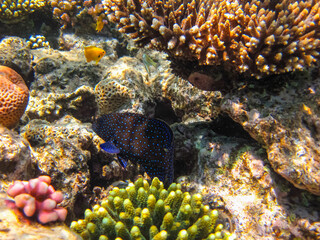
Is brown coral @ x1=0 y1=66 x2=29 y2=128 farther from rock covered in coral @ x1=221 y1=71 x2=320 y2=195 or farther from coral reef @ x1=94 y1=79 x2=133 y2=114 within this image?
rock covered in coral @ x1=221 y1=71 x2=320 y2=195

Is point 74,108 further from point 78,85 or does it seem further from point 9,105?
point 9,105

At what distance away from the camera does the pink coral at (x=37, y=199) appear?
187cm

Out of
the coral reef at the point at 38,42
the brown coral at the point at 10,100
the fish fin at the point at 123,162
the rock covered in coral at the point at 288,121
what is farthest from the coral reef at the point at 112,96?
the coral reef at the point at 38,42

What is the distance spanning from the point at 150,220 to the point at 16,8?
31.1 feet

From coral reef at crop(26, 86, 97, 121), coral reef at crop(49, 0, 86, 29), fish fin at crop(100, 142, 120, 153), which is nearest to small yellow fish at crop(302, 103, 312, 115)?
fish fin at crop(100, 142, 120, 153)

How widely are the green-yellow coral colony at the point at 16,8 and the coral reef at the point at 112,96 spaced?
605cm

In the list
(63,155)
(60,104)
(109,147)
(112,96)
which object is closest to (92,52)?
(112,96)

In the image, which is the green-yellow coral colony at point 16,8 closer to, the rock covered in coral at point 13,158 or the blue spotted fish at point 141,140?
the rock covered in coral at point 13,158

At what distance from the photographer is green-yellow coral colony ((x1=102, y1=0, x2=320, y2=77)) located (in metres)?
2.53

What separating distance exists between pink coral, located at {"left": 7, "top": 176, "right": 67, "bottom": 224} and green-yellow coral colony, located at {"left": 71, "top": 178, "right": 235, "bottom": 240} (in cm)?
52

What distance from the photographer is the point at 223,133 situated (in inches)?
147

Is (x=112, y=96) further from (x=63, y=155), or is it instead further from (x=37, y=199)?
(x=37, y=199)

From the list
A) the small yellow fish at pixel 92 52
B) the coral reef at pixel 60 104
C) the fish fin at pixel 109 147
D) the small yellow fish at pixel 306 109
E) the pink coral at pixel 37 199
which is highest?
the small yellow fish at pixel 306 109

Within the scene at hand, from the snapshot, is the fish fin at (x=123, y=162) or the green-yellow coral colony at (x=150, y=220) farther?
the fish fin at (x=123, y=162)
